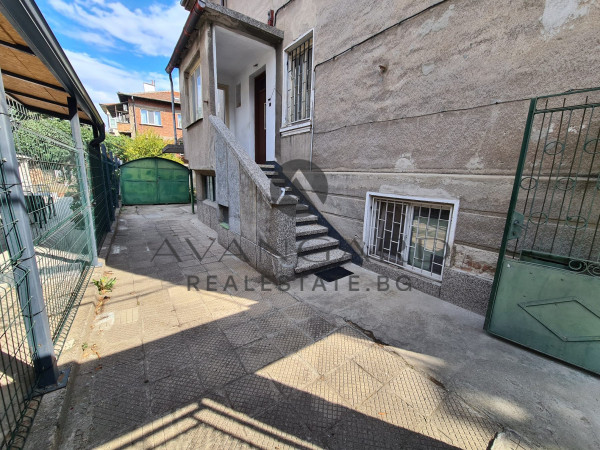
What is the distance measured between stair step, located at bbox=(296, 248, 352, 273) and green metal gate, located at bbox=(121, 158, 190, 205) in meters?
10.6

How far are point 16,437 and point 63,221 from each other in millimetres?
2134

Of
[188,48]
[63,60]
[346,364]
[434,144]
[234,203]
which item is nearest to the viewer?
[346,364]

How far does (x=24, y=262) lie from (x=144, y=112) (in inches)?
1074

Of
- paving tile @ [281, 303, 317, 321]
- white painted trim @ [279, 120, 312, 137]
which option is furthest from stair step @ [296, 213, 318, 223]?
paving tile @ [281, 303, 317, 321]

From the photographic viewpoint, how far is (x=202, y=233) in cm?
699

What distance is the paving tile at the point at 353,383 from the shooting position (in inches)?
79.4

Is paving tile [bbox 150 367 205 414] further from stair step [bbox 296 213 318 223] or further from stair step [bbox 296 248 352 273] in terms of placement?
stair step [bbox 296 213 318 223]

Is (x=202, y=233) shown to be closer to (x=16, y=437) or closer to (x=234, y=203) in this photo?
(x=234, y=203)

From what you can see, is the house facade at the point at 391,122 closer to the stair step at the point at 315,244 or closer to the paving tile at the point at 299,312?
the stair step at the point at 315,244

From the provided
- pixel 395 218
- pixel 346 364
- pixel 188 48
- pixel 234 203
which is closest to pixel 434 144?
pixel 395 218

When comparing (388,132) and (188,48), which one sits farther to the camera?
(188,48)

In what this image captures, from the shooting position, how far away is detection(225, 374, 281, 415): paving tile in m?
1.91

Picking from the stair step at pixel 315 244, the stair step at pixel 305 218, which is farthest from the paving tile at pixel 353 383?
the stair step at pixel 305 218

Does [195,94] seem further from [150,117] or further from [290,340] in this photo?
[150,117]
